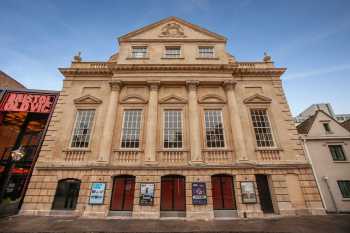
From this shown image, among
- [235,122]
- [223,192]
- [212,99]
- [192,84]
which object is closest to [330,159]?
[235,122]

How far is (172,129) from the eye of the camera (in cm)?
1291

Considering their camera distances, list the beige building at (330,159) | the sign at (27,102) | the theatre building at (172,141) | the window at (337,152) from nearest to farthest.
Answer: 1. the theatre building at (172,141)
2. the beige building at (330,159)
3. the sign at (27,102)
4. the window at (337,152)

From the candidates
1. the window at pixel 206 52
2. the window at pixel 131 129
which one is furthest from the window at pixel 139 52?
the window at pixel 131 129

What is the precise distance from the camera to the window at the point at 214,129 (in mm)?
12562

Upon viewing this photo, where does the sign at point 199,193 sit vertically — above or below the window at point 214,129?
below

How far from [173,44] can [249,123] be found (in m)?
10.3

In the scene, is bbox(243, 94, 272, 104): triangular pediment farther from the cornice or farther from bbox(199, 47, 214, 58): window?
bbox(199, 47, 214, 58): window

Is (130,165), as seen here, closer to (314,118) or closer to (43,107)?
(43,107)

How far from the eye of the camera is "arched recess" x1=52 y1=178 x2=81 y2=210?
1091cm

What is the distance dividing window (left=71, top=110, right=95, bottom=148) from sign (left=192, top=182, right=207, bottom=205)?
28.3ft

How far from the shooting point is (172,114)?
44.2 feet

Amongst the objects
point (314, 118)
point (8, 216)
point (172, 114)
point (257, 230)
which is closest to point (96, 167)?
point (8, 216)

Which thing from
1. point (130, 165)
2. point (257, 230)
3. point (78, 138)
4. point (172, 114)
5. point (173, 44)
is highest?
point (173, 44)

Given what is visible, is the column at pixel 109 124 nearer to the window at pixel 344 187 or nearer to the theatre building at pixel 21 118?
the theatre building at pixel 21 118
